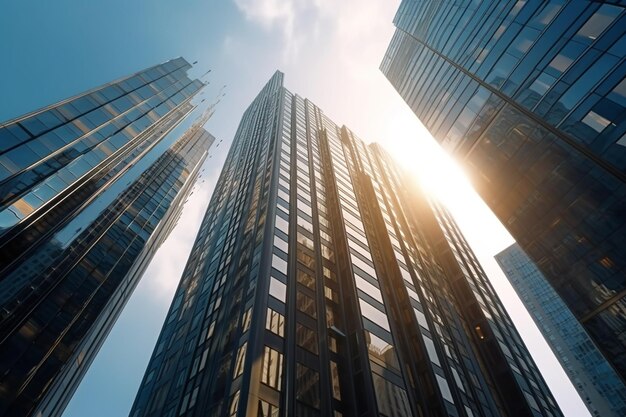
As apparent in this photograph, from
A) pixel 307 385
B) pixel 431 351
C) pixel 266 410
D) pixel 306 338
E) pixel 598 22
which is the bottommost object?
pixel 266 410

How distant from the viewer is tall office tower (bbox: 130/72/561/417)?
20.7 metres

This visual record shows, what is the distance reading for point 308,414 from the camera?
18609 millimetres

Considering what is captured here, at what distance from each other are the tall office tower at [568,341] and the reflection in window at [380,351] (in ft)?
184

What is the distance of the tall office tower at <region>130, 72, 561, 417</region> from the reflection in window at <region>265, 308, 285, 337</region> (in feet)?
0.28

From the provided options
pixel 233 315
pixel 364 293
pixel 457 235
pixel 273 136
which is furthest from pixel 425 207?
pixel 233 315

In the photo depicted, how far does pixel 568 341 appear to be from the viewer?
9825 centimetres

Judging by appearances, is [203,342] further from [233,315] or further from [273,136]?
[273,136]

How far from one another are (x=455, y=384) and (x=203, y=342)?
18493 millimetres

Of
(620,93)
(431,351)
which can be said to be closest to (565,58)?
(620,93)

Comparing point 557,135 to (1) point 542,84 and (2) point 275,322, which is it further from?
(2) point 275,322

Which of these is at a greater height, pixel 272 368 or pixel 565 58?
pixel 565 58

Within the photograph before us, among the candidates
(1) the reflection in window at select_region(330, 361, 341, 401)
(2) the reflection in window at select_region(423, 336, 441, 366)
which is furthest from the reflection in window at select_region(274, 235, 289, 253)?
(2) the reflection in window at select_region(423, 336, 441, 366)

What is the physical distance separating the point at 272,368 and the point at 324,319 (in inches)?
263

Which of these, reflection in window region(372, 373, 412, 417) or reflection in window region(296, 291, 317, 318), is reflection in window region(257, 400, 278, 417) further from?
reflection in window region(296, 291, 317, 318)
